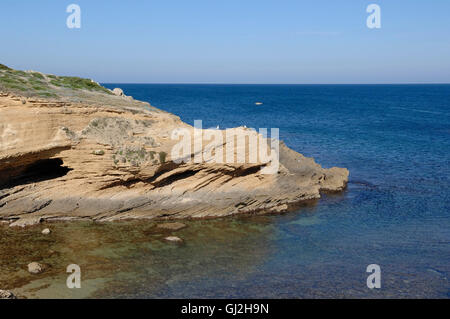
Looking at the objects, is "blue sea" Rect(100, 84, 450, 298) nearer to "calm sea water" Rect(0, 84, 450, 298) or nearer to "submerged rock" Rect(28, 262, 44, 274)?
"calm sea water" Rect(0, 84, 450, 298)

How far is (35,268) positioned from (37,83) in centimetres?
1271

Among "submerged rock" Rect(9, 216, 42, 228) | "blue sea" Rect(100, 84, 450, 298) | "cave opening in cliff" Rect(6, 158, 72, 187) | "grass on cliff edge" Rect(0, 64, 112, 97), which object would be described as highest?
"grass on cliff edge" Rect(0, 64, 112, 97)

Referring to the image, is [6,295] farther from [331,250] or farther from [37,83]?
[331,250]

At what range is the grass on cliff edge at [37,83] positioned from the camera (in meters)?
24.5

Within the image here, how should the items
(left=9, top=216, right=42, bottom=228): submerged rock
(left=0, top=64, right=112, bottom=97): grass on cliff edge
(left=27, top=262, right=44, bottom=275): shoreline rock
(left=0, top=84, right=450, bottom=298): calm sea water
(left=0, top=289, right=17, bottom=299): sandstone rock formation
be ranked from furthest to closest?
(left=0, top=64, right=112, bottom=97): grass on cliff edge
(left=9, top=216, right=42, bottom=228): submerged rock
(left=27, top=262, right=44, bottom=275): shoreline rock
(left=0, top=84, right=450, bottom=298): calm sea water
(left=0, top=289, right=17, bottom=299): sandstone rock formation

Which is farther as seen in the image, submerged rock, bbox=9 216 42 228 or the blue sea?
submerged rock, bbox=9 216 42 228

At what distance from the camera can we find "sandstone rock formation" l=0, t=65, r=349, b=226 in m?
24.0

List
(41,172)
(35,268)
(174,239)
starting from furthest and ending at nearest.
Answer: (41,172)
(174,239)
(35,268)

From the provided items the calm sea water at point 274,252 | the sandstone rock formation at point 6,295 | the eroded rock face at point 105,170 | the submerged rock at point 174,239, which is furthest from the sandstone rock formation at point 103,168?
the sandstone rock formation at point 6,295

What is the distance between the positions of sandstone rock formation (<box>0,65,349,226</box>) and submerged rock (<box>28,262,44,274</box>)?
20.3 ft

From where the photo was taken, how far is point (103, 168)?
25.3 m

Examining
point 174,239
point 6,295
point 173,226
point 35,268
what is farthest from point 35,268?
point 173,226

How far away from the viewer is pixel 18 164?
24.3 metres

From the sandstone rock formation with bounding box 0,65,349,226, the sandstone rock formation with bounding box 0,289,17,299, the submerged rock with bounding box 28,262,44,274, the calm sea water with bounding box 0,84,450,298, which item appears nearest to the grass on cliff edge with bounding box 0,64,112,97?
the sandstone rock formation with bounding box 0,65,349,226
